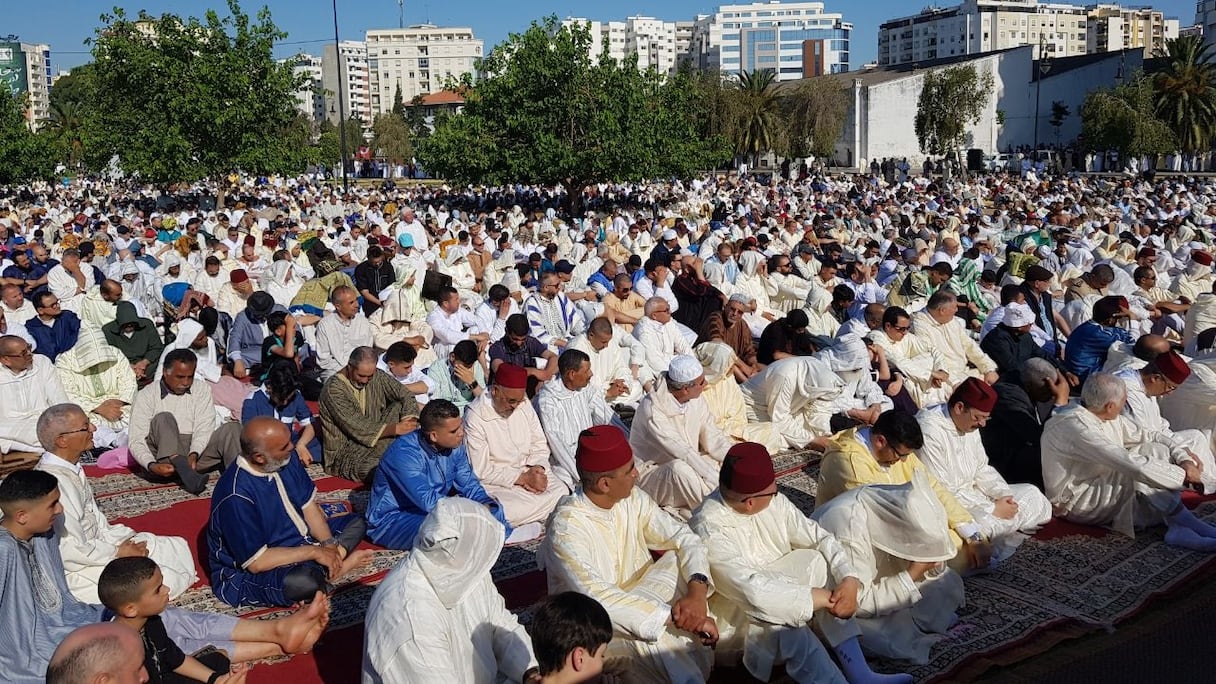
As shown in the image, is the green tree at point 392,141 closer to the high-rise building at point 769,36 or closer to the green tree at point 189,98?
the green tree at point 189,98

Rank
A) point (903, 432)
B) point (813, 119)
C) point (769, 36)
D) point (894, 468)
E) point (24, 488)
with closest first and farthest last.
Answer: point (24, 488) → point (903, 432) → point (894, 468) → point (813, 119) → point (769, 36)

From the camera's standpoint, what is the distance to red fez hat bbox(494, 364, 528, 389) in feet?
18.4

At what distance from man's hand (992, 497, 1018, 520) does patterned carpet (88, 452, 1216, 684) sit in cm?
20

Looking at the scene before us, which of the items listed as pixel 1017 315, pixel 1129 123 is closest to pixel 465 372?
pixel 1017 315

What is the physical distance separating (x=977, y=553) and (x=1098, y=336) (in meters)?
3.55

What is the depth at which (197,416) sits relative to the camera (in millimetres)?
6355

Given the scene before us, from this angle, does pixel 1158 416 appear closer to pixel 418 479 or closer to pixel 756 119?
pixel 418 479

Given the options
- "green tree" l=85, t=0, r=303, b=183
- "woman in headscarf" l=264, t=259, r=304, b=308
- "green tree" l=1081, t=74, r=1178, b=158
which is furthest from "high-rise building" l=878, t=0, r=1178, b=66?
"woman in headscarf" l=264, t=259, r=304, b=308

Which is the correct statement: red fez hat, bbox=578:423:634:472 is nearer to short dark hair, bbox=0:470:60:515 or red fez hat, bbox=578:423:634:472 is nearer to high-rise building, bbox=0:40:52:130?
short dark hair, bbox=0:470:60:515

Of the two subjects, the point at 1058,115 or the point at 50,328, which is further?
the point at 1058,115

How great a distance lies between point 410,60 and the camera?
126 m

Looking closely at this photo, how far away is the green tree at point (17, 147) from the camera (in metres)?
32.9

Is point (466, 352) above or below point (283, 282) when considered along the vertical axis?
below

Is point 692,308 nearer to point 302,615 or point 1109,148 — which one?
point 302,615
